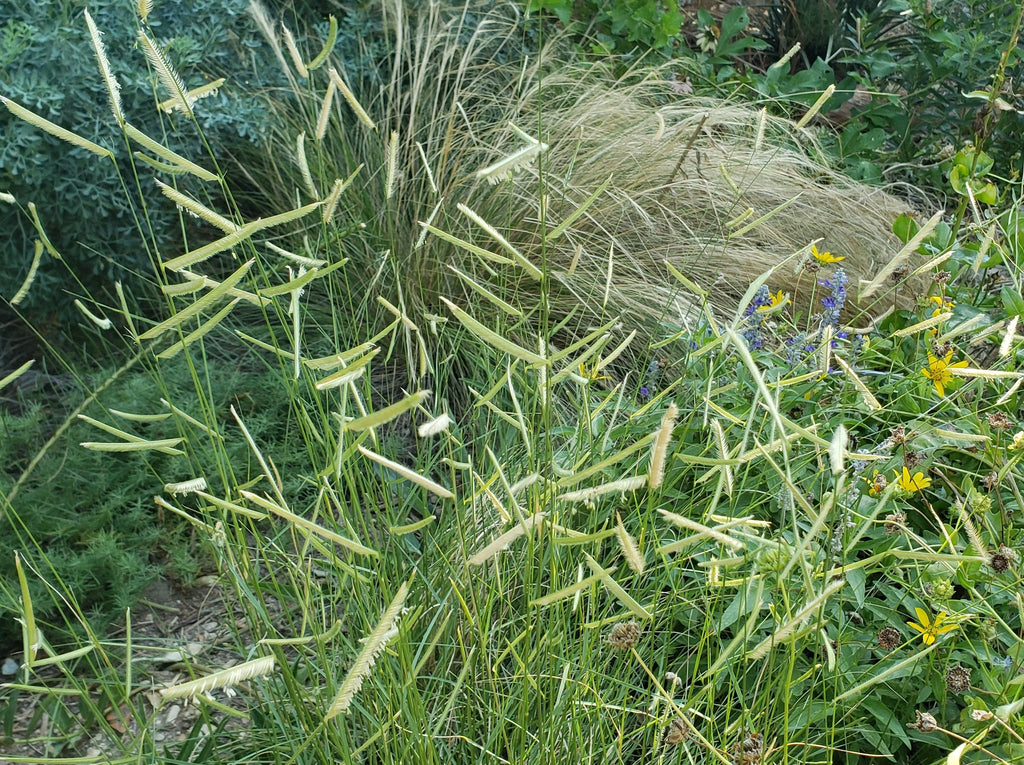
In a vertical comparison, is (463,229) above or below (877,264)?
above

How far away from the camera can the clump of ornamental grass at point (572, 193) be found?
2939 millimetres

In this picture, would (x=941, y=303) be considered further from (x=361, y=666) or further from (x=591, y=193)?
(x=361, y=666)

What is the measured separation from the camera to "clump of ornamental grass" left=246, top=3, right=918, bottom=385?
2.94 m

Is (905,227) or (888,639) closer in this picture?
(888,639)

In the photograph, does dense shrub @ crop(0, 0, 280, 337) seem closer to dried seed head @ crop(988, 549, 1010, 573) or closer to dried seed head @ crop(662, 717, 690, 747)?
dried seed head @ crop(662, 717, 690, 747)

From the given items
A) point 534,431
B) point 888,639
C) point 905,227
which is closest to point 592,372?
point 534,431

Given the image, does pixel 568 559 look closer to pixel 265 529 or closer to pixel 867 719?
pixel 867 719

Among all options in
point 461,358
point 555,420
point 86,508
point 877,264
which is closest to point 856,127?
point 877,264

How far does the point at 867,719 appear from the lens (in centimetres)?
158

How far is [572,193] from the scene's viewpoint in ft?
10.3

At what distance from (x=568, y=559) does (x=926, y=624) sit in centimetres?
57

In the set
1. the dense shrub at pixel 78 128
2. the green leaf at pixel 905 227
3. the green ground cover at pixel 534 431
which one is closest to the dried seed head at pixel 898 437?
the green ground cover at pixel 534 431

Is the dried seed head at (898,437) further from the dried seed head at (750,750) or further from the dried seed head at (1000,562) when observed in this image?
the dried seed head at (750,750)

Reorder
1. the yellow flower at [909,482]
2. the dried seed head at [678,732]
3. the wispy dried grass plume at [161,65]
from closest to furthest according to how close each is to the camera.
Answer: the wispy dried grass plume at [161,65]
the dried seed head at [678,732]
the yellow flower at [909,482]
